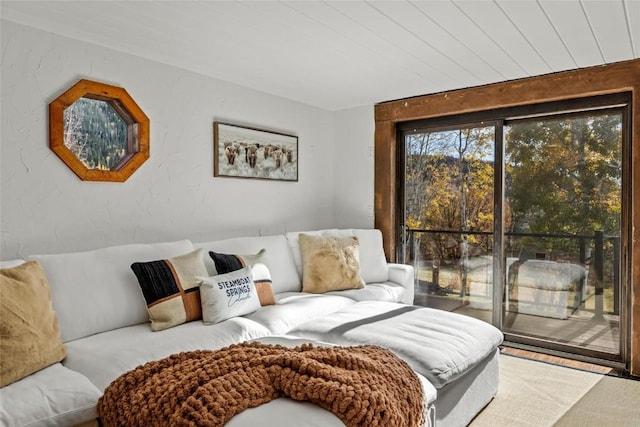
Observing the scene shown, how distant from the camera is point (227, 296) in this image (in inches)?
103

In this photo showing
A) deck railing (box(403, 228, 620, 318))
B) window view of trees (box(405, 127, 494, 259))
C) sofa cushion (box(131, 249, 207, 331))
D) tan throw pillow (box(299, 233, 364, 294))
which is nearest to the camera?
sofa cushion (box(131, 249, 207, 331))

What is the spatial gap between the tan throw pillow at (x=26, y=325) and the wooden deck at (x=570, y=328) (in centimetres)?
328

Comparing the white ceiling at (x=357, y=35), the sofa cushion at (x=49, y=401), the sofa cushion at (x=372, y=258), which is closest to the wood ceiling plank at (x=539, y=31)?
the white ceiling at (x=357, y=35)

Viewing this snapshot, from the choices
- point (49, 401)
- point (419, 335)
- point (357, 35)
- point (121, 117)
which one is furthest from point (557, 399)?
point (121, 117)

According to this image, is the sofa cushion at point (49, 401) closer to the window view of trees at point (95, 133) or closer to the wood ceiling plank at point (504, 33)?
the window view of trees at point (95, 133)

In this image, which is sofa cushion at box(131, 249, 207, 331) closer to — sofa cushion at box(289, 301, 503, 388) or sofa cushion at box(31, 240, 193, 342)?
sofa cushion at box(31, 240, 193, 342)

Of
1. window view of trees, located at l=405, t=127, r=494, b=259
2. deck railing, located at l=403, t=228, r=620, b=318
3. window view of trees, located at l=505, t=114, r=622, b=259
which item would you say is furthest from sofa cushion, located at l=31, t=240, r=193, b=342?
deck railing, located at l=403, t=228, r=620, b=318

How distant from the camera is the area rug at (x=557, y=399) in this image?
96.8 inches

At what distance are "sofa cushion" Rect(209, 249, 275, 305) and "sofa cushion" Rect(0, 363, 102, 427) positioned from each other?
1.17m

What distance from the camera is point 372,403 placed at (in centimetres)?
144

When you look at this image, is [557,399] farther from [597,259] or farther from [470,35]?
[470,35]

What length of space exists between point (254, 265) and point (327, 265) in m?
0.75

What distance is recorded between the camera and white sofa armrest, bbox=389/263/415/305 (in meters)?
3.93

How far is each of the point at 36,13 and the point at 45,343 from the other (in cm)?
177
